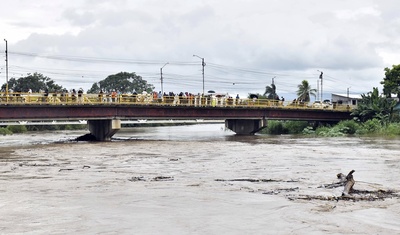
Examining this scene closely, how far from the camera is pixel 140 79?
170 meters

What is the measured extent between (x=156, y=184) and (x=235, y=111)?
50699 mm

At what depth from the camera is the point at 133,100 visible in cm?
6450

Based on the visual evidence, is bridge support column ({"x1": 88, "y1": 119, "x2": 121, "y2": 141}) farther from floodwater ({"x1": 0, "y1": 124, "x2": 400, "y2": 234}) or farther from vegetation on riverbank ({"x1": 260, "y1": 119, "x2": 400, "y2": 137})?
floodwater ({"x1": 0, "y1": 124, "x2": 400, "y2": 234})

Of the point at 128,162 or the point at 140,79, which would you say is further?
the point at 140,79

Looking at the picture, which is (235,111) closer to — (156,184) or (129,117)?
(129,117)

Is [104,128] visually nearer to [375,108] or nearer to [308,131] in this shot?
[308,131]

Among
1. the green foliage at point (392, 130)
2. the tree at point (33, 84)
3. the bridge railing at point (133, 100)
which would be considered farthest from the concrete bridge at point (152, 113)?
the tree at point (33, 84)

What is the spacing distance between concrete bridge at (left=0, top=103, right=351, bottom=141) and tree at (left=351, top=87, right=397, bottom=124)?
439 cm

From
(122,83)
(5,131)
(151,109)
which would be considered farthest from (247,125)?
(122,83)

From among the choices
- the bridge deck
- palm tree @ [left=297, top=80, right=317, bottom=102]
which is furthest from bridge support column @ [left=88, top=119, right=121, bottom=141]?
palm tree @ [left=297, top=80, right=317, bottom=102]

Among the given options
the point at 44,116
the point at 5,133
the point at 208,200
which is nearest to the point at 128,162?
the point at 208,200

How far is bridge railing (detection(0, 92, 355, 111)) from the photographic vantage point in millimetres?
55062

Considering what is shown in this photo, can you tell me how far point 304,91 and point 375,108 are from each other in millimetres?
44268

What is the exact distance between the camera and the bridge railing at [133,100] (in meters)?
55.1
